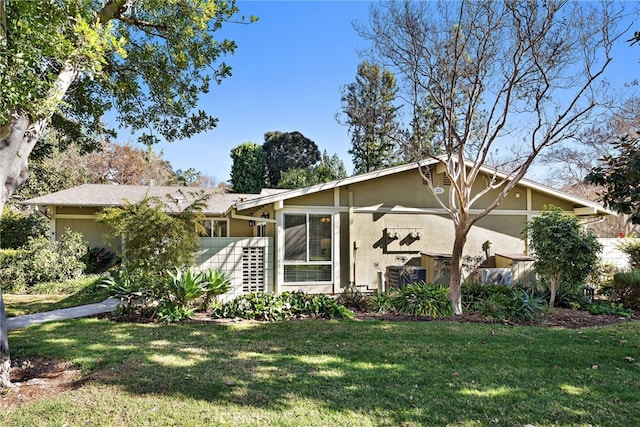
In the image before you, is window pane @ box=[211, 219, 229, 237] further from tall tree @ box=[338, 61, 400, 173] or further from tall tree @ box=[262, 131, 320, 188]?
tall tree @ box=[262, 131, 320, 188]

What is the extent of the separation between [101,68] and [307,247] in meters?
6.93

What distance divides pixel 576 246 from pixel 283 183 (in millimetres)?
19644

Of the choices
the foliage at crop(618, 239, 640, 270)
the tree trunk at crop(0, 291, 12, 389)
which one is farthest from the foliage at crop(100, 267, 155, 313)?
the foliage at crop(618, 239, 640, 270)

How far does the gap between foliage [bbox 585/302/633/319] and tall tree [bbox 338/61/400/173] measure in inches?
239

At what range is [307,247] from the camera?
36.4 feet

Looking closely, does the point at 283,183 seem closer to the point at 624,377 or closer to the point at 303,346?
the point at 303,346

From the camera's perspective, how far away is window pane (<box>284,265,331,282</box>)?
35.8ft

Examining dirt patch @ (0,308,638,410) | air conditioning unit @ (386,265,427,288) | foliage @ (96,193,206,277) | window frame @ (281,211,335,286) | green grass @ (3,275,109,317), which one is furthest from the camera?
window frame @ (281,211,335,286)

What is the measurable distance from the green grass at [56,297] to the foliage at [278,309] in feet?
12.7

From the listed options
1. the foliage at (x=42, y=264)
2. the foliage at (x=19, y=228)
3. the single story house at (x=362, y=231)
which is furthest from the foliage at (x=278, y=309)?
the foliage at (x=19, y=228)

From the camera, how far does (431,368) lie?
4695mm

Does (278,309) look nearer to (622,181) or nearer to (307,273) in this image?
(307,273)

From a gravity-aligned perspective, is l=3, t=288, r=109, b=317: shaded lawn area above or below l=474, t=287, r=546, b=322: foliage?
below

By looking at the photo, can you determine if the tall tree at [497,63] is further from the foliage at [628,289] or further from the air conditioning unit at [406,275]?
the foliage at [628,289]
